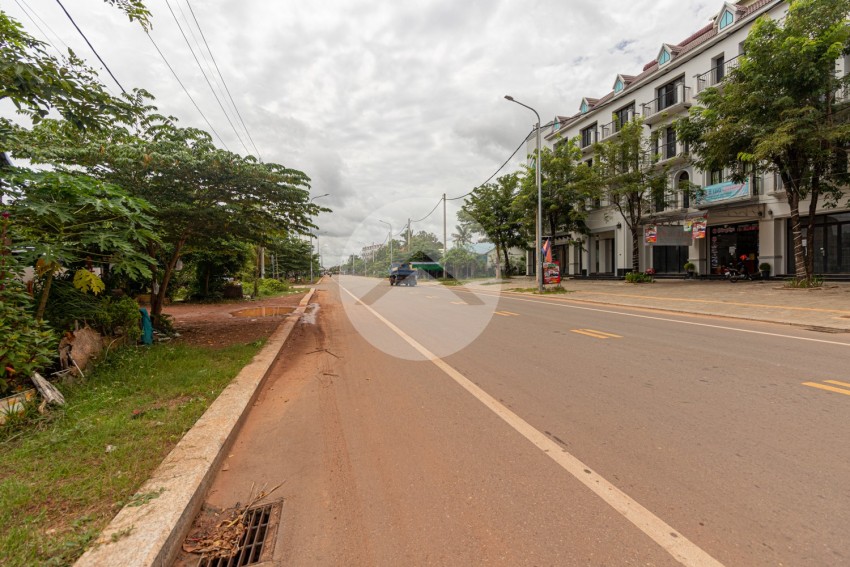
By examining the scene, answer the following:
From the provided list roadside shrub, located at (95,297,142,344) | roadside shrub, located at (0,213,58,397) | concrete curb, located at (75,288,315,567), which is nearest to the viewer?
concrete curb, located at (75,288,315,567)

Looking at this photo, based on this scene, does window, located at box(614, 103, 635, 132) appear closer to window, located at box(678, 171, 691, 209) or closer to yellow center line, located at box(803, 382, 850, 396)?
window, located at box(678, 171, 691, 209)

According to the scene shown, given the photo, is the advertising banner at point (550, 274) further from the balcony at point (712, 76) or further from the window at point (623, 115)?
the window at point (623, 115)

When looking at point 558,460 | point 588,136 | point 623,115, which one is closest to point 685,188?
point 623,115

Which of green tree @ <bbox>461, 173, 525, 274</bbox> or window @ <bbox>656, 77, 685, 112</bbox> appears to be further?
green tree @ <bbox>461, 173, 525, 274</bbox>

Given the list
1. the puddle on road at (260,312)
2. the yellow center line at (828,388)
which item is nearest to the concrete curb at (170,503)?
the yellow center line at (828,388)

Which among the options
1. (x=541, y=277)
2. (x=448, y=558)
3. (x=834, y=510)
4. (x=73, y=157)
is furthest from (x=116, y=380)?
(x=541, y=277)

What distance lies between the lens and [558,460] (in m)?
3.19

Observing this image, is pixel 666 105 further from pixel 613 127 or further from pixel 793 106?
pixel 793 106

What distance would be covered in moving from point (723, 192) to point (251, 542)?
27.0 m

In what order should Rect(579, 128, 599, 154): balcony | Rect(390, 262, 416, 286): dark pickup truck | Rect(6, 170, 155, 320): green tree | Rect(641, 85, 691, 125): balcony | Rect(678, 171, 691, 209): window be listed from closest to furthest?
1. Rect(6, 170, 155, 320): green tree
2. Rect(678, 171, 691, 209): window
3. Rect(641, 85, 691, 125): balcony
4. Rect(579, 128, 599, 154): balcony
5. Rect(390, 262, 416, 286): dark pickup truck

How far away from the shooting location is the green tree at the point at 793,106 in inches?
565

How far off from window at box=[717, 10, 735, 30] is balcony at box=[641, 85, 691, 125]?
330 cm

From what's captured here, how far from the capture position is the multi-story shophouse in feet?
67.0

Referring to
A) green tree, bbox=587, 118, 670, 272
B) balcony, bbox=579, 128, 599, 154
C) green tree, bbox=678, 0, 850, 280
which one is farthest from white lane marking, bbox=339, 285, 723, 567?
balcony, bbox=579, 128, 599, 154
